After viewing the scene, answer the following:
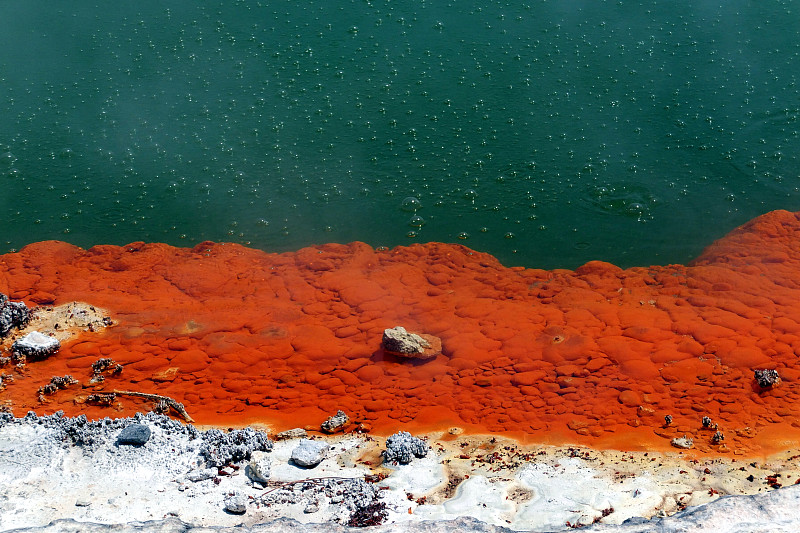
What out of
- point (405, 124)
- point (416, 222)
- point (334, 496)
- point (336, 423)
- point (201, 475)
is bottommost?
point (334, 496)

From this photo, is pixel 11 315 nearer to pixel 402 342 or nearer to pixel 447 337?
pixel 402 342

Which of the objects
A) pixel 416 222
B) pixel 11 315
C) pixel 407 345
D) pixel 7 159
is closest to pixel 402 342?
pixel 407 345

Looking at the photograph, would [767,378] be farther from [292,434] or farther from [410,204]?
[410,204]

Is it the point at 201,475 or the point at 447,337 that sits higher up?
the point at 447,337

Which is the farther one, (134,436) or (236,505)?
(134,436)

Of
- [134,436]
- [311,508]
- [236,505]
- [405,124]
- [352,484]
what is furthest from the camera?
[405,124]

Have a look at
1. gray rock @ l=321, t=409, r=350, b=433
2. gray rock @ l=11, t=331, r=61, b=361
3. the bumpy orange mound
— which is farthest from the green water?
gray rock @ l=321, t=409, r=350, b=433

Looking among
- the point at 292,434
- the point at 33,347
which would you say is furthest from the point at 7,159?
the point at 292,434

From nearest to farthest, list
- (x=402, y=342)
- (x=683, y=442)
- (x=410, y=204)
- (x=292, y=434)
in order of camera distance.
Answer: (x=683, y=442)
(x=292, y=434)
(x=402, y=342)
(x=410, y=204)
